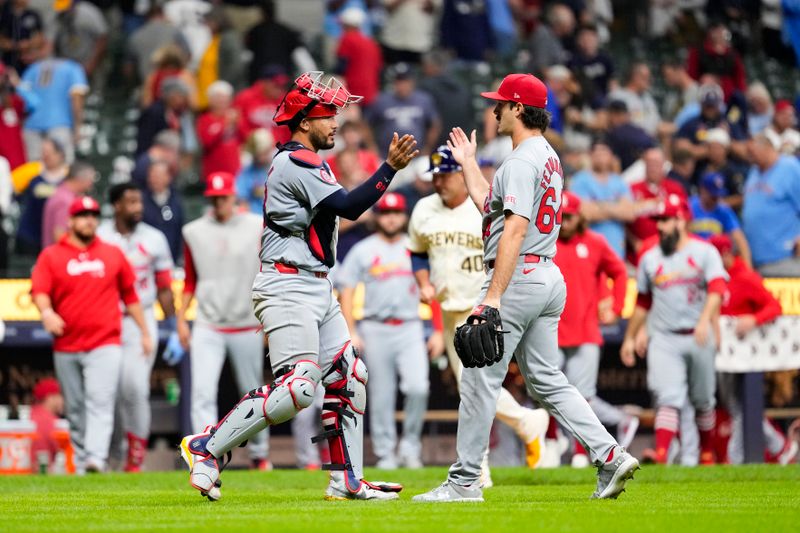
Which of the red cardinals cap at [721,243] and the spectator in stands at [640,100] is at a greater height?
the spectator in stands at [640,100]

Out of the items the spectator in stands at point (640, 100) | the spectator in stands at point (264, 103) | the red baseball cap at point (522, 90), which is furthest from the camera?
the spectator in stands at point (640, 100)

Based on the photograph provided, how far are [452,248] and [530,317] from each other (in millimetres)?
3090

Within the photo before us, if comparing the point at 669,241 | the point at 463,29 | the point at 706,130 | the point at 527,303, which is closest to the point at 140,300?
the point at 669,241

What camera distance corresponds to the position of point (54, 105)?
18.3 meters

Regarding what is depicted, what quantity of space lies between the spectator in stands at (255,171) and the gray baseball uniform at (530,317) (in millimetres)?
8928

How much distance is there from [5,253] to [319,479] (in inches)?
225

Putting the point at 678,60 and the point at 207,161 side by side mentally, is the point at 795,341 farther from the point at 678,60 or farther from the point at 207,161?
the point at 678,60

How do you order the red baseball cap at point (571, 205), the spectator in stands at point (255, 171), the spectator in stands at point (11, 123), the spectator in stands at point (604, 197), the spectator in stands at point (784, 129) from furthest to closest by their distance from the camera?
1. the spectator in stands at point (784, 129)
2. the spectator in stands at point (11, 123)
3. the spectator in stands at point (255, 171)
4. the spectator in stands at point (604, 197)
5. the red baseball cap at point (571, 205)

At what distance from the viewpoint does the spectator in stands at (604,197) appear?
16.3 metres

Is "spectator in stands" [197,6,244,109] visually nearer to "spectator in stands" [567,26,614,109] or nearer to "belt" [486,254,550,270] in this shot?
"spectator in stands" [567,26,614,109]

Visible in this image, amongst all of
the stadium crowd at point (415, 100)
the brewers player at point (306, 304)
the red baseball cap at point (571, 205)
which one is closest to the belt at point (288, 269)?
the brewers player at point (306, 304)

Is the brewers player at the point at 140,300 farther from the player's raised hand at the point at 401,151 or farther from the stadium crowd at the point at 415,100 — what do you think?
the player's raised hand at the point at 401,151

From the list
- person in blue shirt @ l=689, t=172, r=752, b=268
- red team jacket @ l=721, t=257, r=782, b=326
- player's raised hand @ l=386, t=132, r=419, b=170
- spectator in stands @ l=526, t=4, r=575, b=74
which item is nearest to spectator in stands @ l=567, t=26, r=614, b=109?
spectator in stands @ l=526, t=4, r=575, b=74

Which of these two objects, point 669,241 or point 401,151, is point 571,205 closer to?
point 669,241
